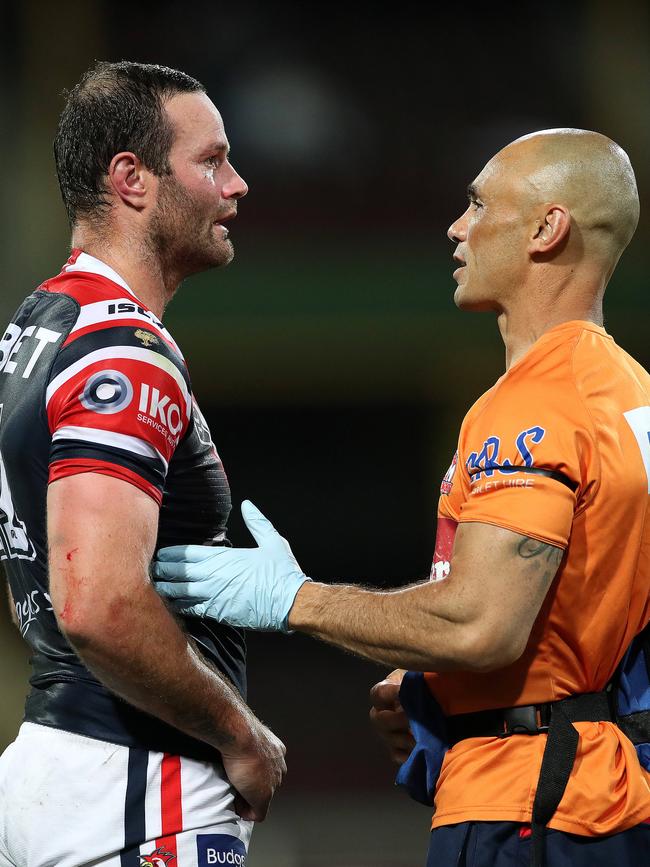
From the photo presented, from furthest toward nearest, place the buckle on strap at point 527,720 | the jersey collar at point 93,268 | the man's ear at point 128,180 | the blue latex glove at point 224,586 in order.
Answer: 1. the man's ear at point 128,180
2. the jersey collar at point 93,268
3. the blue latex glove at point 224,586
4. the buckle on strap at point 527,720

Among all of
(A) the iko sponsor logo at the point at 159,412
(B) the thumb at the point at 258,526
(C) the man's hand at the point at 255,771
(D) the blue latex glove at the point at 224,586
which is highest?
(A) the iko sponsor logo at the point at 159,412

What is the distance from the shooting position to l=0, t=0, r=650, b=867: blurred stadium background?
5137 mm

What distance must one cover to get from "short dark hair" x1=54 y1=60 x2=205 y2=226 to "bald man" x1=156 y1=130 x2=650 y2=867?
70 centimetres

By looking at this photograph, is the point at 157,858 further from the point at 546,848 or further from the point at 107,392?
the point at 107,392

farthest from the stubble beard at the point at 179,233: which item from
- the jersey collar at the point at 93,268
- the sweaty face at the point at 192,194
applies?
the jersey collar at the point at 93,268

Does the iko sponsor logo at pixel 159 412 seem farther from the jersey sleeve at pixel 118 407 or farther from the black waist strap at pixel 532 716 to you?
the black waist strap at pixel 532 716

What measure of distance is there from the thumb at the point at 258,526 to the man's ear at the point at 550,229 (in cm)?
65

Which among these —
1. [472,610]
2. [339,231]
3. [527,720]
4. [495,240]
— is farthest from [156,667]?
[339,231]

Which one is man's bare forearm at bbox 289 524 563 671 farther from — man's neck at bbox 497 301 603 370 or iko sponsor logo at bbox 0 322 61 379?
iko sponsor logo at bbox 0 322 61 379

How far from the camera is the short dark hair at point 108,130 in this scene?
1954 millimetres

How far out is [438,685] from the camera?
172 centimetres

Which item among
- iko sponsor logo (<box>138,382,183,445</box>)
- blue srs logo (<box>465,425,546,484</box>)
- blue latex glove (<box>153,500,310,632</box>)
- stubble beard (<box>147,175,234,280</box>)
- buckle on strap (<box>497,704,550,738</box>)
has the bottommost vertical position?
buckle on strap (<box>497,704,550,738</box>)

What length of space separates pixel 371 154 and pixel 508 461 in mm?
4165

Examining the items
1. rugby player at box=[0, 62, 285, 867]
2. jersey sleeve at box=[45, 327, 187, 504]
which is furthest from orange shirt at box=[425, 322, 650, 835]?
jersey sleeve at box=[45, 327, 187, 504]
